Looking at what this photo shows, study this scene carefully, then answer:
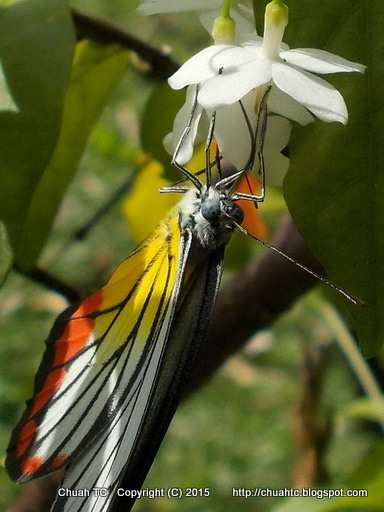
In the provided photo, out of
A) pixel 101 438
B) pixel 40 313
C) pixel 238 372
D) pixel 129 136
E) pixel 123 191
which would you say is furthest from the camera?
pixel 129 136

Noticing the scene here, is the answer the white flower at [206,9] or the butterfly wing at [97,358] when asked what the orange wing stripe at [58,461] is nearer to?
the butterfly wing at [97,358]

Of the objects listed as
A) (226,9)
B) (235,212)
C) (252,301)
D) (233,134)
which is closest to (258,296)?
(252,301)

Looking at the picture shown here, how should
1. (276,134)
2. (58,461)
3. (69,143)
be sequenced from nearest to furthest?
(276,134) → (58,461) → (69,143)

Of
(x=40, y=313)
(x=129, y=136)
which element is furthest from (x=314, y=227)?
(x=129, y=136)

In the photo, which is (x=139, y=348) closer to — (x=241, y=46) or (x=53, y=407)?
(x=53, y=407)

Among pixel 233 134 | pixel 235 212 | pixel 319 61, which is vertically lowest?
pixel 235 212

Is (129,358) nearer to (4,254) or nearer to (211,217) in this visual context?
(211,217)

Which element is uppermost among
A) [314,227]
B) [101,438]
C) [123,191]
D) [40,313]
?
[314,227]
